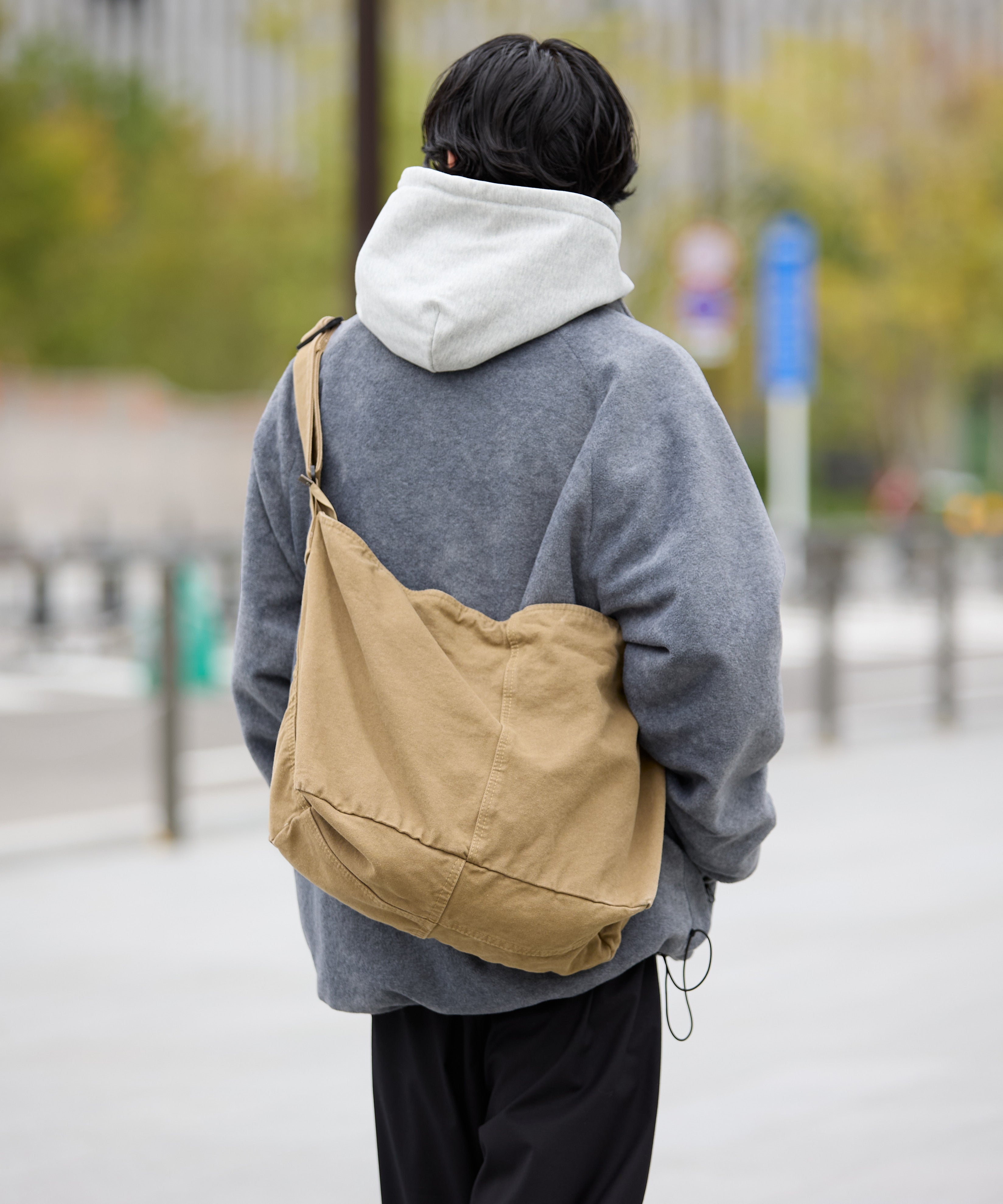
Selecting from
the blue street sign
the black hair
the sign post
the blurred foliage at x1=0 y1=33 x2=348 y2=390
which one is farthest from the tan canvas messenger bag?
the blurred foliage at x1=0 y1=33 x2=348 y2=390

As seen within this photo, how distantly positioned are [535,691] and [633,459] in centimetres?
28

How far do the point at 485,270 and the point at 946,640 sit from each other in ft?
25.9

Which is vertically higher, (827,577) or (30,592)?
(827,577)

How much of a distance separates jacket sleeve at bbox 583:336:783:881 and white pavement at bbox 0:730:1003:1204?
1815 mm

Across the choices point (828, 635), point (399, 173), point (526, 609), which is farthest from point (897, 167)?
point (526, 609)

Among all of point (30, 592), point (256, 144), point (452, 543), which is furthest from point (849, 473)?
point (452, 543)

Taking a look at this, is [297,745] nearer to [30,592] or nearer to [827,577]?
[827,577]

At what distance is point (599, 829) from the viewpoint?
182 cm

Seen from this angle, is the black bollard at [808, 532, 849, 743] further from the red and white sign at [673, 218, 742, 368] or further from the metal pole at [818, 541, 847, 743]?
the red and white sign at [673, 218, 742, 368]

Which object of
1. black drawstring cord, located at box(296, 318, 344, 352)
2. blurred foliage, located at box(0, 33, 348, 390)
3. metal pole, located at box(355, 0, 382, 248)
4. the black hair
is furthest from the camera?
blurred foliage, located at box(0, 33, 348, 390)

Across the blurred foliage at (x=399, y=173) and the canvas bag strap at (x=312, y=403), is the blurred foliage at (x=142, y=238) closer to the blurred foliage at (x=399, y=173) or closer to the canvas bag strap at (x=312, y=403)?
the blurred foliage at (x=399, y=173)

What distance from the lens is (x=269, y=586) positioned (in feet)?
6.93

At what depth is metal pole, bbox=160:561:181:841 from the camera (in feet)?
20.9

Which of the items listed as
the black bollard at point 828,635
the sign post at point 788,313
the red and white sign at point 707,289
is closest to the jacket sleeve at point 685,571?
the black bollard at point 828,635
